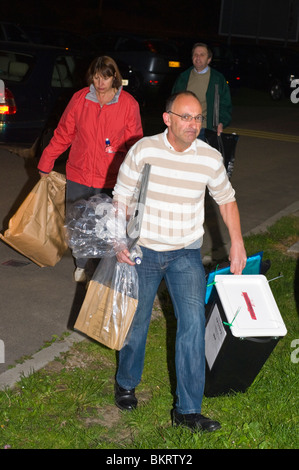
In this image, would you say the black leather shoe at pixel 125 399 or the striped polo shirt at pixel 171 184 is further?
the black leather shoe at pixel 125 399

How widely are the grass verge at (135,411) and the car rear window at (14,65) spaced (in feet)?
19.9

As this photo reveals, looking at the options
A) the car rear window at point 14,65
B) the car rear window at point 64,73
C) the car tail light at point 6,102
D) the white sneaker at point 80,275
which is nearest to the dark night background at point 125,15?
the car rear window at point 64,73

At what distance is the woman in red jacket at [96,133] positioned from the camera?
19.1ft

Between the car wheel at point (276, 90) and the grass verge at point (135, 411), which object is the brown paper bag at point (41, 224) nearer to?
the grass verge at point (135, 411)

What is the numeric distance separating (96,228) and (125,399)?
1066 mm

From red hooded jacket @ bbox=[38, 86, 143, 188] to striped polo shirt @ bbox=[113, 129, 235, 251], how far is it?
1.76 metres

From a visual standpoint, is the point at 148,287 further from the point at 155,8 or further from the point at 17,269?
the point at 155,8

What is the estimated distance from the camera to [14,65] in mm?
10539

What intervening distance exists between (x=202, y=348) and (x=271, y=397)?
771 mm

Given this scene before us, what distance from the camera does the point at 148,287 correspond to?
423 cm

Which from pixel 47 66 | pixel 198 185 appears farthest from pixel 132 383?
pixel 47 66

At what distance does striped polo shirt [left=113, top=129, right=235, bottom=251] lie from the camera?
13.4 feet

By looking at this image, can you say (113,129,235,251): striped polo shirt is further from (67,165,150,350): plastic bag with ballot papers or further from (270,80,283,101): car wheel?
(270,80,283,101): car wheel

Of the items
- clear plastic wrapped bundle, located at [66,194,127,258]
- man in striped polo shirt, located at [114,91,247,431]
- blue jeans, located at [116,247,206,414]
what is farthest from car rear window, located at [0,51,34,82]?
blue jeans, located at [116,247,206,414]
